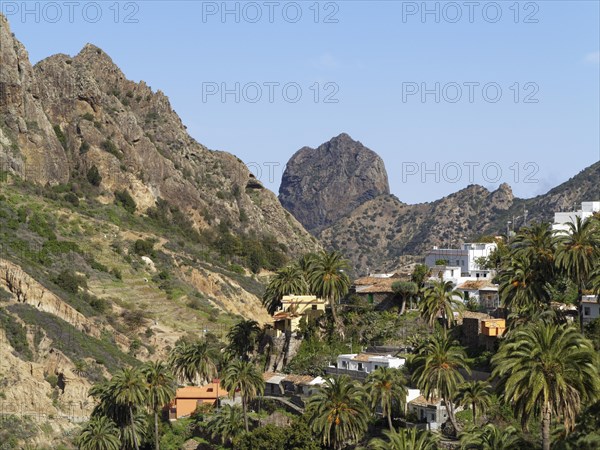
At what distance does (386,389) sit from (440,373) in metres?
6.48

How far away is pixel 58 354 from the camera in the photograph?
127188 millimetres

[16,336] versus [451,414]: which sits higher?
[16,336]

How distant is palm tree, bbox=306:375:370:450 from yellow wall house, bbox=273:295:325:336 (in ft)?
77.6

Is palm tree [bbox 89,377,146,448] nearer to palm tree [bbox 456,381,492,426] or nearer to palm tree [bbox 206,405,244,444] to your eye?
palm tree [bbox 206,405,244,444]

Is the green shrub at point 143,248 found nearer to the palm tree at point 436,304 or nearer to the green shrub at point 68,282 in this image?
the green shrub at point 68,282

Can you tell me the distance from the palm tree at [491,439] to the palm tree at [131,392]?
119 ft

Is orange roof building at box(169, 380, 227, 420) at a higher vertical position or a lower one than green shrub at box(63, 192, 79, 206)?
lower

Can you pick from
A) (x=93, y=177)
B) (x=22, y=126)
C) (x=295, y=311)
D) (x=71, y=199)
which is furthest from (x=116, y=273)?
(x=295, y=311)

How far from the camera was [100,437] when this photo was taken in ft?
308

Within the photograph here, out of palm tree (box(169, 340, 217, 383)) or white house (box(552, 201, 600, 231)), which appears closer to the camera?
palm tree (box(169, 340, 217, 383))

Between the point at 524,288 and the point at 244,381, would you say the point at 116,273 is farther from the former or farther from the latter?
the point at 524,288

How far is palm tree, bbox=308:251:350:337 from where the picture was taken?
100688 mm

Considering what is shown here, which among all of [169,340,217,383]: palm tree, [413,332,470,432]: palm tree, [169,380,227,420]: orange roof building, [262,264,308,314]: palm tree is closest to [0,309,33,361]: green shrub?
[169,340,217,383]: palm tree

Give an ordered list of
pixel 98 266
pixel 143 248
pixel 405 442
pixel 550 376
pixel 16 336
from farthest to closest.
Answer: pixel 143 248, pixel 98 266, pixel 16 336, pixel 405 442, pixel 550 376
